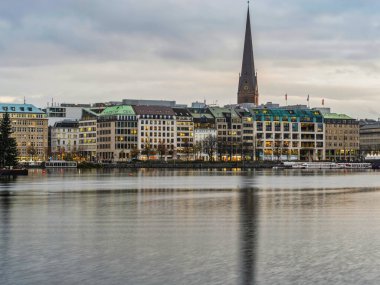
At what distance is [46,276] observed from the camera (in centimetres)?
2261

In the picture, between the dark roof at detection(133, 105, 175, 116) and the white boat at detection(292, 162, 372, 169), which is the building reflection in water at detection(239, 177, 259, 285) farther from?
the dark roof at detection(133, 105, 175, 116)

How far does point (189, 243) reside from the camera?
2894 cm

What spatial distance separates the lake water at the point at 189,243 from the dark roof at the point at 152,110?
14549 cm

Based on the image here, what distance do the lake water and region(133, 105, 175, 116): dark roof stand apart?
145 meters

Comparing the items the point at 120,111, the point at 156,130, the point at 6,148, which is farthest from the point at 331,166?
the point at 6,148

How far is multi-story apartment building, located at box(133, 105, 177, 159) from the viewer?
192 metres

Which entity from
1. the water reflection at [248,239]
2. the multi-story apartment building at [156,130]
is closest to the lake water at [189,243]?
the water reflection at [248,239]

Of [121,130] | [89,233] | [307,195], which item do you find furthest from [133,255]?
[121,130]

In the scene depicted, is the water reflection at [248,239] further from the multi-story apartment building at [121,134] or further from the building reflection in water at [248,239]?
the multi-story apartment building at [121,134]

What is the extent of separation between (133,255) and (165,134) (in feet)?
558

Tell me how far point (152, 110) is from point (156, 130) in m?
5.16

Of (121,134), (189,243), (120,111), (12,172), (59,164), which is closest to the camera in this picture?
(189,243)

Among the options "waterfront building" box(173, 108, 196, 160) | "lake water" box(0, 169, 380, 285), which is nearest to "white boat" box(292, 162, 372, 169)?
"waterfront building" box(173, 108, 196, 160)

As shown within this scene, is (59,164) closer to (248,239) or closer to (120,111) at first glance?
(120,111)
